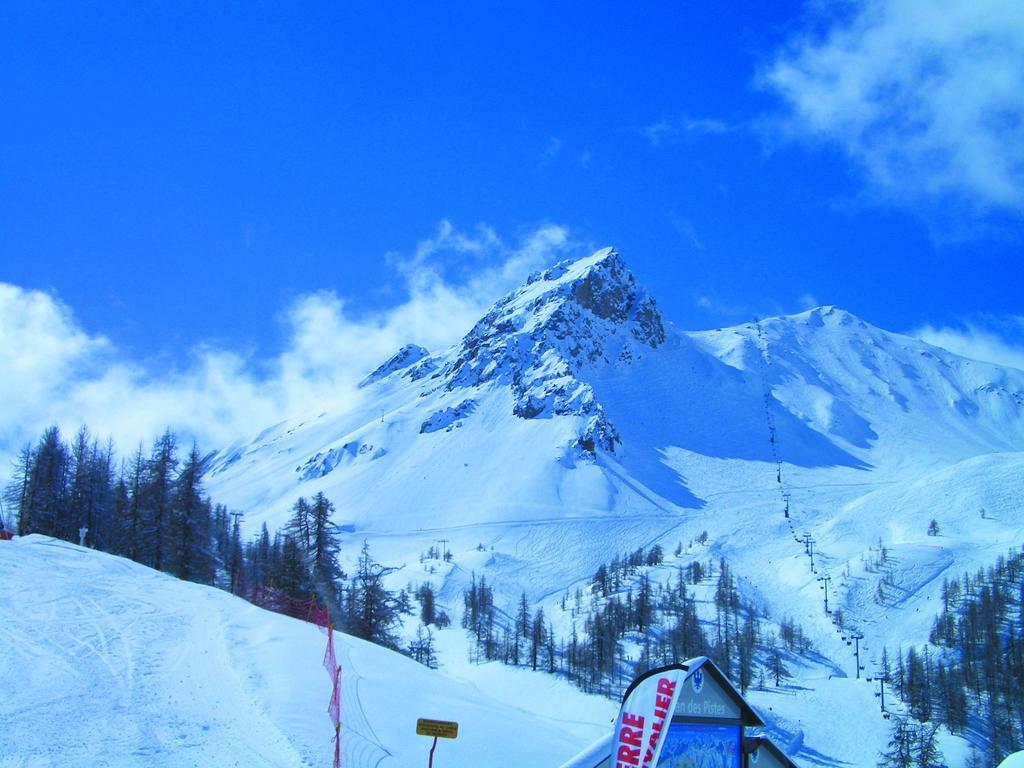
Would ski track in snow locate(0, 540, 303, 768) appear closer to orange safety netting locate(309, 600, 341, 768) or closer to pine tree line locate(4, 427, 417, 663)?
orange safety netting locate(309, 600, 341, 768)

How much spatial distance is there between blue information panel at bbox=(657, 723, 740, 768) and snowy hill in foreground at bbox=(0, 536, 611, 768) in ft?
27.5

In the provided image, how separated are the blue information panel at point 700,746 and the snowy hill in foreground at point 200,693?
8.39m

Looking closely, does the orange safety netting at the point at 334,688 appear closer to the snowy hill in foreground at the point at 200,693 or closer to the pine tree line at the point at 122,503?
the snowy hill in foreground at the point at 200,693

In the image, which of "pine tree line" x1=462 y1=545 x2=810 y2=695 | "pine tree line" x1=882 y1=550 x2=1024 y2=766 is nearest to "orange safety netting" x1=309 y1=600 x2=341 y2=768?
"pine tree line" x1=462 y1=545 x2=810 y2=695

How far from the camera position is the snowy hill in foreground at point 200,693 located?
15.2 m

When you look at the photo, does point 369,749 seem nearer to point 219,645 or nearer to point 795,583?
point 219,645

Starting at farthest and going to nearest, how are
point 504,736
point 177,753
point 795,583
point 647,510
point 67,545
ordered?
point 647,510 → point 795,583 → point 67,545 → point 504,736 → point 177,753

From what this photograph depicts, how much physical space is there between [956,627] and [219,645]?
10852cm

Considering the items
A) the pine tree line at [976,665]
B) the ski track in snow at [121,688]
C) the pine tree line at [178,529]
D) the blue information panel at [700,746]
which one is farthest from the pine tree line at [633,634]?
the blue information panel at [700,746]

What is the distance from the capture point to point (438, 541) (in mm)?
170250

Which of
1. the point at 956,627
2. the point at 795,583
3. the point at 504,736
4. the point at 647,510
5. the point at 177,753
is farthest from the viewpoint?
the point at 647,510

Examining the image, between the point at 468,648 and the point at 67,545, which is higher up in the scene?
the point at 67,545

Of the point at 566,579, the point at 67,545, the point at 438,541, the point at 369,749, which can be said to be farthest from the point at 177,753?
the point at 438,541

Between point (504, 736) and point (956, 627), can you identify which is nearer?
point (504, 736)
